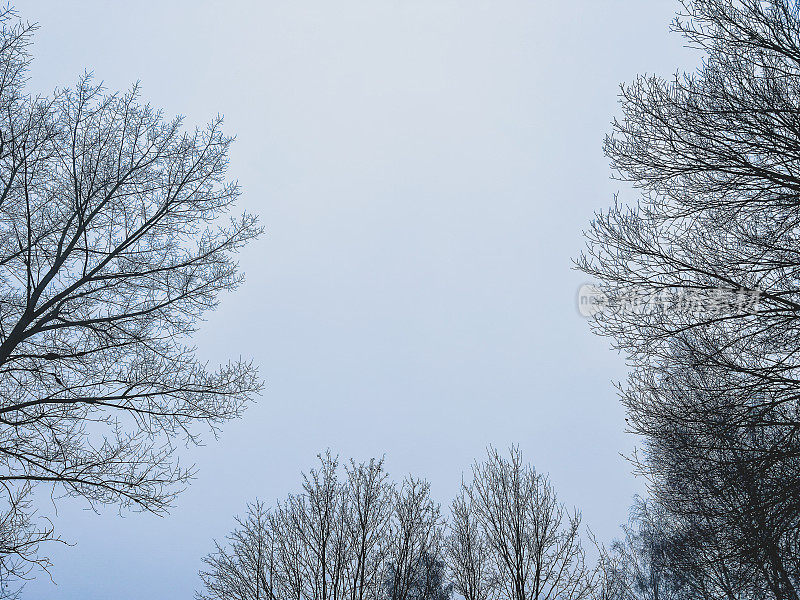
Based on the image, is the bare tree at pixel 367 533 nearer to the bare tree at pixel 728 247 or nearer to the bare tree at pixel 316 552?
the bare tree at pixel 316 552

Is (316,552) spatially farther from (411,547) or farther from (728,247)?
(728,247)

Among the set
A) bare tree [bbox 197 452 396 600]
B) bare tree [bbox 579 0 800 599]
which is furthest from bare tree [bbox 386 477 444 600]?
bare tree [bbox 579 0 800 599]

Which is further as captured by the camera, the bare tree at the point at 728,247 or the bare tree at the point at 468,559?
the bare tree at the point at 468,559

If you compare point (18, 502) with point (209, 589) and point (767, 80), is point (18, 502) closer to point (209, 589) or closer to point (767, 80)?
point (209, 589)

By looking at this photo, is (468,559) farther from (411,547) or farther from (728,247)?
(728,247)

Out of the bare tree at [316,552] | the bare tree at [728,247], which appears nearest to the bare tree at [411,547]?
the bare tree at [316,552]

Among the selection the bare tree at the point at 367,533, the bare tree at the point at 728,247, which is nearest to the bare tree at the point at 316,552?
the bare tree at the point at 367,533

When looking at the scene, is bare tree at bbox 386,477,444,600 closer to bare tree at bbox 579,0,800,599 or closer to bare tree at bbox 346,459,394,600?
bare tree at bbox 346,459,394,600

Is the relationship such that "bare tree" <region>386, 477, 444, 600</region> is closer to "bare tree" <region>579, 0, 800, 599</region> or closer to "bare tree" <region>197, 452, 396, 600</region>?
"bare tree" <region>197, 452, 396, 600</region>

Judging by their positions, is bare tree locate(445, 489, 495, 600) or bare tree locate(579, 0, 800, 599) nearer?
bare tree locate(579, 0, 800, 599)

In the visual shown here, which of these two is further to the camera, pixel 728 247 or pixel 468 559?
pixel 468 559

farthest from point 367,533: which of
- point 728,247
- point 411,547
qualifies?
point 728,247

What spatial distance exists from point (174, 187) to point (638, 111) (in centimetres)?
656

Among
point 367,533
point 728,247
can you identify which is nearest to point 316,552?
point 367,533
